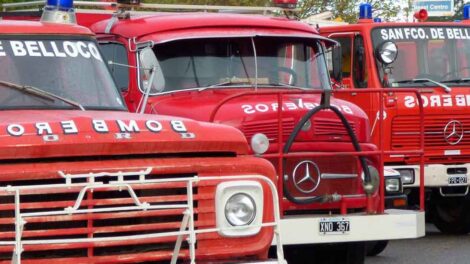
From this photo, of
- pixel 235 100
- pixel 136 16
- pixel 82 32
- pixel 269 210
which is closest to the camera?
pixel 269 210

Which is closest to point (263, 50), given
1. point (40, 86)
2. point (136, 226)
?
point (40, 86)

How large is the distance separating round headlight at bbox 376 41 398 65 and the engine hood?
309 centimetres

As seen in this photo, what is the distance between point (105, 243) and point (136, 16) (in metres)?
5.30

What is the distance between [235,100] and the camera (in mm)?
9594

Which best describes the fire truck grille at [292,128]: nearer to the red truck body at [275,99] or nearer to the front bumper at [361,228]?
the red truck body at [275,99]

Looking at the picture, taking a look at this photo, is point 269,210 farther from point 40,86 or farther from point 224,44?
point 224,44

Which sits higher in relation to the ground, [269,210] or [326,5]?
[326,5]

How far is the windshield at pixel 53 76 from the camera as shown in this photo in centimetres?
734

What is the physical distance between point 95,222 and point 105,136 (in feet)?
1.64

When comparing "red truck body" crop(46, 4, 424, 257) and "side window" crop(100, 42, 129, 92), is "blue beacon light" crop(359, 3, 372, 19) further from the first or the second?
"side window" crop(100, 42, 129, 92)

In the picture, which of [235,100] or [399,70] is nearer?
[235,100]

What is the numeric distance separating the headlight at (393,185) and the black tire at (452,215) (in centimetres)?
397

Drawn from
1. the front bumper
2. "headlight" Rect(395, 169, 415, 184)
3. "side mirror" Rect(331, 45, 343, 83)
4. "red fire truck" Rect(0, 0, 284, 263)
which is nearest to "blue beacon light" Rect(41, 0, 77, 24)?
"red fire truck" Rect(0, 0, 284, 263)

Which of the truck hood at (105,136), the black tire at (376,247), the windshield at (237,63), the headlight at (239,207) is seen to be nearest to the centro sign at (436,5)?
the black tire at (376,247)
